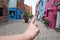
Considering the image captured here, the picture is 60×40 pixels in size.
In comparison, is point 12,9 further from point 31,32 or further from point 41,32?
point 31,32

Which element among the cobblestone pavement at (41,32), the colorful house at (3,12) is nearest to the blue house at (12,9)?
the colorful house at (3,12)

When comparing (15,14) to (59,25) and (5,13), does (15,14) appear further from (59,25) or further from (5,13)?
(59,25)

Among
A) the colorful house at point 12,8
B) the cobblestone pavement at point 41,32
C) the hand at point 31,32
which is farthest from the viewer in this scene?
the colorful house at point 12,8

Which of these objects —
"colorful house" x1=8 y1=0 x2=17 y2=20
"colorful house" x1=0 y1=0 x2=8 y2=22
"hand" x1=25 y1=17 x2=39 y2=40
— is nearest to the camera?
"hand" x1=25 y1=17 x2=39 y2=40

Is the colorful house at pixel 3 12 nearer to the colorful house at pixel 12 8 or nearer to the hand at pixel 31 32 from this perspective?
the colorful house at pixel 12 8

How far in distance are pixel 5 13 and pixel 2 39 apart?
70.9 feet

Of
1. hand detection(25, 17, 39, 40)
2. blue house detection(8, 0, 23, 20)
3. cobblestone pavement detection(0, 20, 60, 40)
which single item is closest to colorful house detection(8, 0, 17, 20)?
blue house detection(8, 0, 23, 20)

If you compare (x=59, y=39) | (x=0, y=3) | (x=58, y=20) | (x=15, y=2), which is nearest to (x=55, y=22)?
(x=58, y=20)

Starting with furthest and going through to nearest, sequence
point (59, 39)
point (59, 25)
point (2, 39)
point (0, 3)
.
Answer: point (0, 3) → point (59, 25) → point (59, 39) → point (2, 39)

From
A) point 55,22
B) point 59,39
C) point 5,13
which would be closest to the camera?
point 59,39

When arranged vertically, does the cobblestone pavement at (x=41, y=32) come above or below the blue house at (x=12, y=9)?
below

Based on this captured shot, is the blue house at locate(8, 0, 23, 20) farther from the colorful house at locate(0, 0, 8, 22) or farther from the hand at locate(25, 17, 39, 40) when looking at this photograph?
the hand at locate(25, 17, 39, 40)

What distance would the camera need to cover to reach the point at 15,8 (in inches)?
1219

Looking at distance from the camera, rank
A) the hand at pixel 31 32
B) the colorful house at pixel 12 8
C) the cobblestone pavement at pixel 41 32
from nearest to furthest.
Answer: the hand at pixel 31 32 → the cobblestone pavement at pixel 41 32 → the colorful house at pixel 12 8
